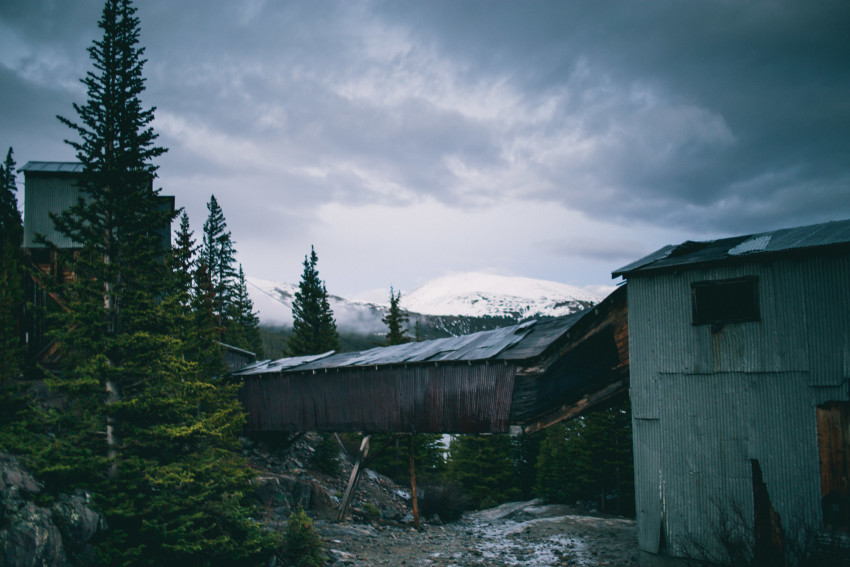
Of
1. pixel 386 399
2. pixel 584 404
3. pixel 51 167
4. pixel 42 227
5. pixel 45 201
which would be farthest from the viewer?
pixel 51 167

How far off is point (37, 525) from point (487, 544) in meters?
13.5

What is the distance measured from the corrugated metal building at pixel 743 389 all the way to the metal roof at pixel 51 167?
949 inches

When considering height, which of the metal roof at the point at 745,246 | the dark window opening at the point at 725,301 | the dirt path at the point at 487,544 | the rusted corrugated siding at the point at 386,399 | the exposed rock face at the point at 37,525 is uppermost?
the metal roof at the point at 745,246

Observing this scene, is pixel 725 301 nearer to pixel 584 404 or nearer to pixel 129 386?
pixel 584 404

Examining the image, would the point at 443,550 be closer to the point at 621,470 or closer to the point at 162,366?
the point at 162,366

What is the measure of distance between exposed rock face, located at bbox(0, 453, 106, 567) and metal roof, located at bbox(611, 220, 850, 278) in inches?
510

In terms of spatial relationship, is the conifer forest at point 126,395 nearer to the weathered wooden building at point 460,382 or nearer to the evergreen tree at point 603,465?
the weathered wooden building at point 460,382

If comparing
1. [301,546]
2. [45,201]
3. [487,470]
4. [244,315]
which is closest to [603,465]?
[487,470]

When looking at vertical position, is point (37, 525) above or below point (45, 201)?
below

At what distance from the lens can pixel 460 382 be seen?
17234 mm

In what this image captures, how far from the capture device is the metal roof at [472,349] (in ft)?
53.1

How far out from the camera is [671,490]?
40.5 ft

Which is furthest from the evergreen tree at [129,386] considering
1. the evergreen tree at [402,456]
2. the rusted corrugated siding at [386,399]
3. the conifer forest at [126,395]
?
the evergreen tree at [402,456]

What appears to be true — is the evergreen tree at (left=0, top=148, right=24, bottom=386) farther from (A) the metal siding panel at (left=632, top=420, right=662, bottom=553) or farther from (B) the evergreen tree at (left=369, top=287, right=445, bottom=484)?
(B) the evergreen tree at (left=369, top=287, right=445, bottom=484)
